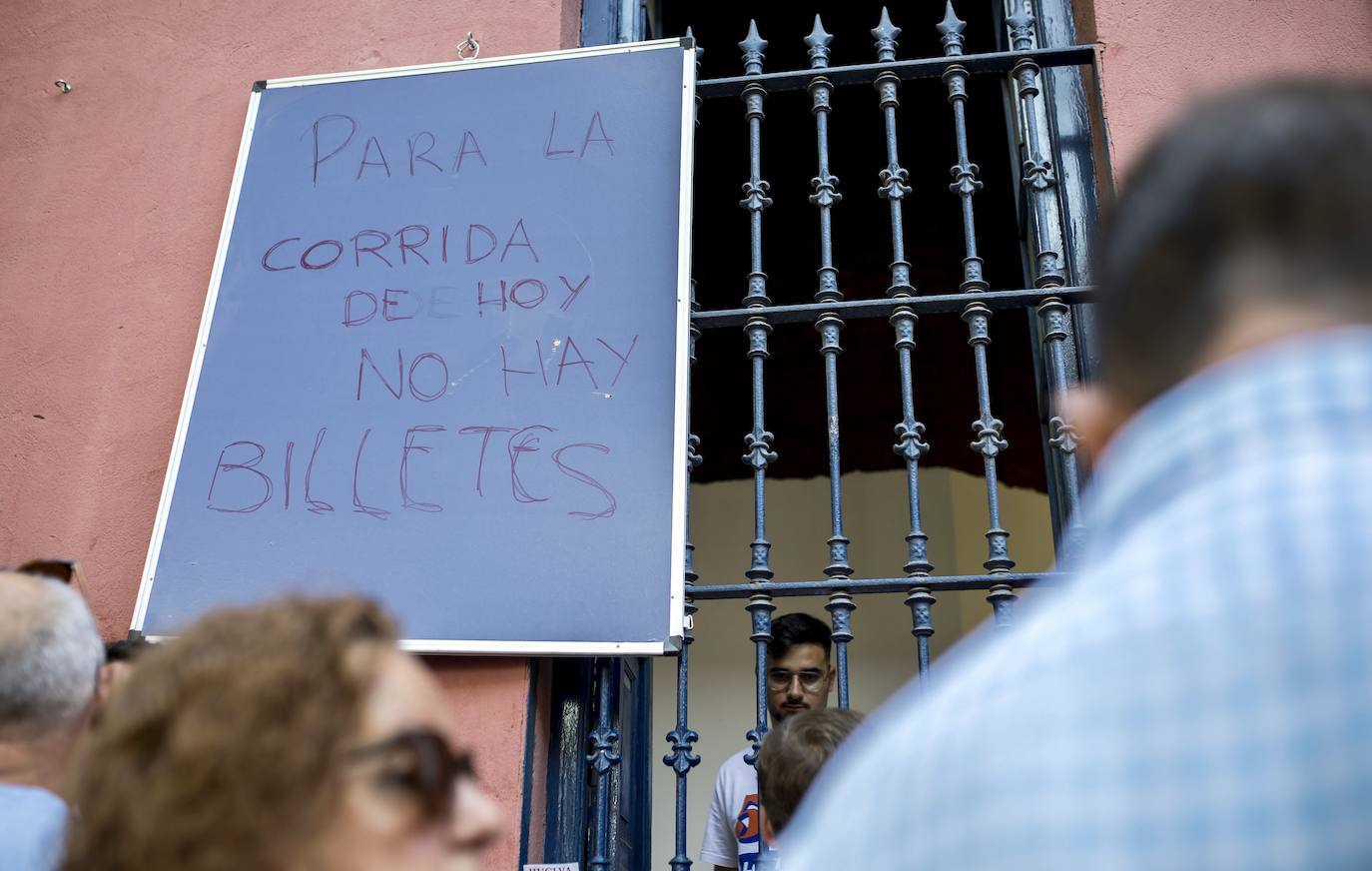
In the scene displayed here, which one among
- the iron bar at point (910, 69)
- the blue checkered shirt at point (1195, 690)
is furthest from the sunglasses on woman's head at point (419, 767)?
the iron bar at point (910, 69)

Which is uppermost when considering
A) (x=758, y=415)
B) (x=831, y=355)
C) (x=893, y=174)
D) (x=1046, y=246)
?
(x=893, y=174)

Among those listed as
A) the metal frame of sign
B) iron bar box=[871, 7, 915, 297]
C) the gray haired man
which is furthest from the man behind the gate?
the gray haired man

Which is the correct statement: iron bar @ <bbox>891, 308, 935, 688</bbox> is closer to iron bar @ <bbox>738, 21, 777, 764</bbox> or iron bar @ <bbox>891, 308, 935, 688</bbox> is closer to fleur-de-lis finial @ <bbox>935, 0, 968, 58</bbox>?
iron bar @ <bbox>738, 21, 777, 764</bbox>

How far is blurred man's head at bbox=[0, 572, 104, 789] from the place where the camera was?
→ 4.94 ft

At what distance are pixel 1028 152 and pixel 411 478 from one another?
1.64 metres

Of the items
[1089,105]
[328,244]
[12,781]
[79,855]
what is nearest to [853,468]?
[1089,105]

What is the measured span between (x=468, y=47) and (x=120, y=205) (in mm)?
1017

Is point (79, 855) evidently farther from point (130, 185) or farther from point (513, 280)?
point (130, 185)

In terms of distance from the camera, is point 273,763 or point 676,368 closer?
point 273,763

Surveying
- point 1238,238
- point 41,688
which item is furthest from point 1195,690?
point 41,688

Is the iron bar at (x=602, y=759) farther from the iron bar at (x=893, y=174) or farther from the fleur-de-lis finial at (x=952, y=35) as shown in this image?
the fleur-de-lis finial at (x=952, y=35)

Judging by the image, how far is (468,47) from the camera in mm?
3076

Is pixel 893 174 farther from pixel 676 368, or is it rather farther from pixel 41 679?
pixel 41 679

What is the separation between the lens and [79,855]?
743 mm
